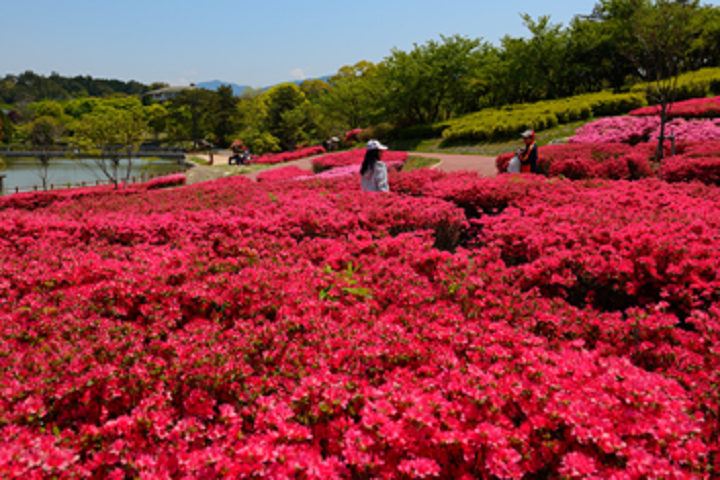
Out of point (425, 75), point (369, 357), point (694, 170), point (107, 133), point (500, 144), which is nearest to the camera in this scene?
point (369, 357)

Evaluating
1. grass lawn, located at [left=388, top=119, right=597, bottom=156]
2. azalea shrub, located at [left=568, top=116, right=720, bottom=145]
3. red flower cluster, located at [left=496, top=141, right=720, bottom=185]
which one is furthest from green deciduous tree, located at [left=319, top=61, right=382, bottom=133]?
red flower cluster, located at [left=496, top=141, right=720, bottom=185]

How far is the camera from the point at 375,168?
7.13 metres

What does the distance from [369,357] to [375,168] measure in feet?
17.3

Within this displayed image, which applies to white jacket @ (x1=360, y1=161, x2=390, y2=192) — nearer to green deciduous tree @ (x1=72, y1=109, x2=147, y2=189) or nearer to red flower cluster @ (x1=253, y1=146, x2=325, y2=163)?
green deciduous tree @ (x1=72, y1=109, x2=147, y2=189)

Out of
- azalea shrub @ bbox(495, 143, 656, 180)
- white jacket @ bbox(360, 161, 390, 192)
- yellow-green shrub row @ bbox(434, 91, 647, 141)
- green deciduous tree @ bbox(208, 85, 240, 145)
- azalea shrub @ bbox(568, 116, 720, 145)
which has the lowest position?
white jacket @ bbox(360, 161, 390, 192)

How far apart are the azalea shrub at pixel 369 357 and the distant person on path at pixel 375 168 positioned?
2854 millimetres

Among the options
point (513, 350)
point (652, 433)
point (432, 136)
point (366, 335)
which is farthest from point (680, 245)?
point (432, 136)

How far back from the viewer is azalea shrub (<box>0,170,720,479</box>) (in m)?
1.70

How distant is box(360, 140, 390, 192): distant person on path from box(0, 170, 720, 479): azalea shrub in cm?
285

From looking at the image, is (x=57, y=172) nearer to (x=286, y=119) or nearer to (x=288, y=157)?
(x=286, y=119)

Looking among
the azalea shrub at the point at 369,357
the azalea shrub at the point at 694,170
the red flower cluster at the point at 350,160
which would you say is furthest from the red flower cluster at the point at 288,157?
the azalea shrub at the point at 369,357

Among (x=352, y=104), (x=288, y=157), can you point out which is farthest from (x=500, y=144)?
(x=352, y=104)

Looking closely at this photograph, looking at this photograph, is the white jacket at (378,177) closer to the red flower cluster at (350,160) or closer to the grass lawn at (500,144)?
the red flower cluster at (350,160)

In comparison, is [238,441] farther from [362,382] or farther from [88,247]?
[88,247]
